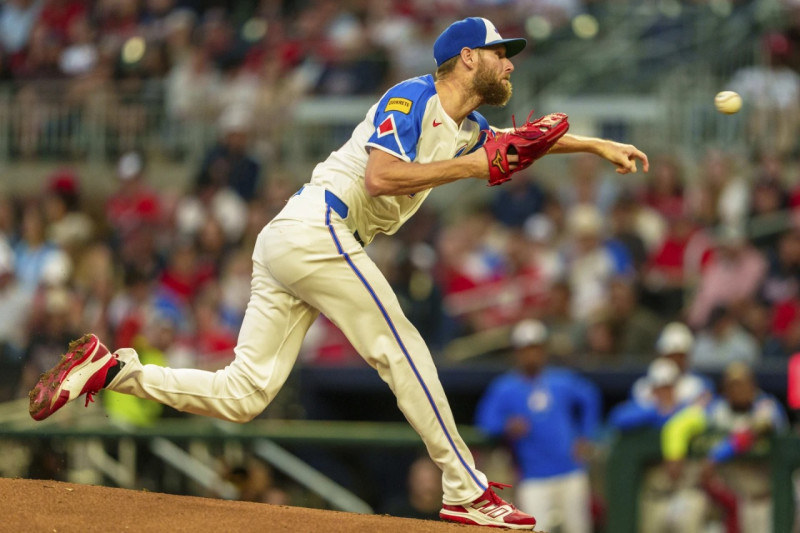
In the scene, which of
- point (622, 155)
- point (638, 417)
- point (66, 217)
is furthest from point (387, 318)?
point (66, 217)

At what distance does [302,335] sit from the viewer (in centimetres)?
571

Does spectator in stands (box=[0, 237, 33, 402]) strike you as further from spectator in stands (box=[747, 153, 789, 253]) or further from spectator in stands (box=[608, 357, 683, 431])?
spectator in stands (box=[747, 153, 789, 253])

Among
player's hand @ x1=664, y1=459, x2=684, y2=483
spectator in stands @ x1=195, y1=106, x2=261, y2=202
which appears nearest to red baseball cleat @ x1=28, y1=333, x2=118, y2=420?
player's hand @ x1=664, y1=459, x2=684, y2=483

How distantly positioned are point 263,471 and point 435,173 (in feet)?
15.1

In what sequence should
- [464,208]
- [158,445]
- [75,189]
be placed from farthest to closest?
[75,189] → [464,208] → [158,445]

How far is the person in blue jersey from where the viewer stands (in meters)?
9.27

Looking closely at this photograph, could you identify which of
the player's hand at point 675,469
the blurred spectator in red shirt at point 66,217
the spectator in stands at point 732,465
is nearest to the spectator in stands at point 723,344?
the spectator in stands at point 732,465

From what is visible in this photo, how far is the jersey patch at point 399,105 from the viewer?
537 cm

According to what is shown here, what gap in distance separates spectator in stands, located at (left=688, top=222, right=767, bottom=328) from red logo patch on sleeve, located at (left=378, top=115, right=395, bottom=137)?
17.9ft

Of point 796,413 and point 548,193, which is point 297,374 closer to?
point 548,193

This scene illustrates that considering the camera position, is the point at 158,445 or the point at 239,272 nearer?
the point at 158,445

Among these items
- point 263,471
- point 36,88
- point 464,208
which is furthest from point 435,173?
point 36,88

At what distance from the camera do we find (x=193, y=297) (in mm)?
12344

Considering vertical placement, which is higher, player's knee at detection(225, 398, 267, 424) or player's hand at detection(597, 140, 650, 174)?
player's hand at detection(597, 140, 650, 174)
